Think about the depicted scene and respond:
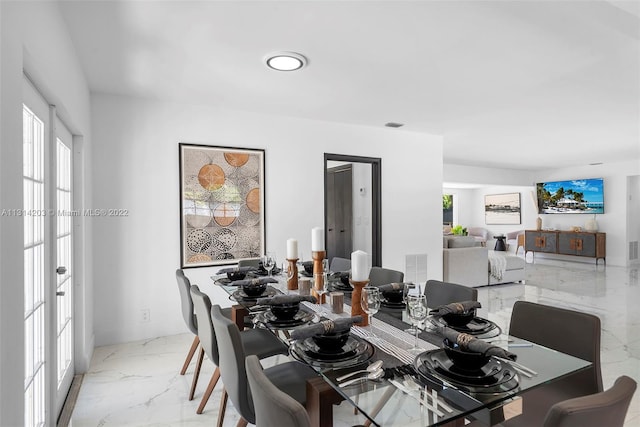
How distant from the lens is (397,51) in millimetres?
2574

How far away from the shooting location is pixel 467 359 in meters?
1.23

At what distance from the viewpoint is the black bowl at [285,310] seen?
5.99 ft

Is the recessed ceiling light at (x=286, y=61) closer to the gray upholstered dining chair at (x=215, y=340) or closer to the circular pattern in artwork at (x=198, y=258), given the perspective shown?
the gray upholstered dining chair at (x=215, y=340)

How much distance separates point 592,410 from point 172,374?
278 cm

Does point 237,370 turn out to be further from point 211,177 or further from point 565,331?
point 211,177

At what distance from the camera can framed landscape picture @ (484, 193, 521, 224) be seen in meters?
10.8

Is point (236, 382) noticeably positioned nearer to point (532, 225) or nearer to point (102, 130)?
point (102, 130)

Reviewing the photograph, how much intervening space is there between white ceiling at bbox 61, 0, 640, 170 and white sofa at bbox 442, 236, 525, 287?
2.19 m

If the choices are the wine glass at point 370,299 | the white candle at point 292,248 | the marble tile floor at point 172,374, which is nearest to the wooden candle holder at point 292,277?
the white candle at point 292,248

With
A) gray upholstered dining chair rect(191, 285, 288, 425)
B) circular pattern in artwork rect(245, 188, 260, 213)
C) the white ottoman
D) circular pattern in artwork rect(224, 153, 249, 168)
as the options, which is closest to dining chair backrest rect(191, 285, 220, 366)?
gray upholstered dining chair rect(191, 285, 288, 425)

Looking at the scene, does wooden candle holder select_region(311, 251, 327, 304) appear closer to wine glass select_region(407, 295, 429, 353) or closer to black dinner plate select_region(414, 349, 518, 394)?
wine glass select_region(407, 295, 429, 353)

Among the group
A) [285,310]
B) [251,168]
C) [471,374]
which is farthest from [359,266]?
[251,168]

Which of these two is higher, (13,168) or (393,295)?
(13,168)

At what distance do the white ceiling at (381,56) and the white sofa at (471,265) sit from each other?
219 cm
